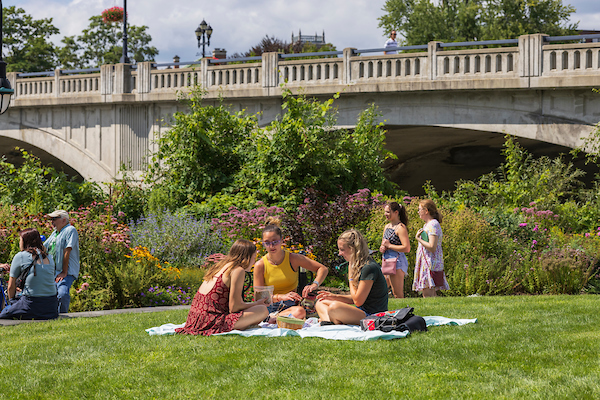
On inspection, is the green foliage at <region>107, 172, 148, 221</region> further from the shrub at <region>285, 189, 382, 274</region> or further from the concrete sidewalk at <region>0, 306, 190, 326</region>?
the concrete sidewalk at <region>0, 306, 190, 326</region>

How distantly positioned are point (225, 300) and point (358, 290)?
1.22 m

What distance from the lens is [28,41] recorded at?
45.8m

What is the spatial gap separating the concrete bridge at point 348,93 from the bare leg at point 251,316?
9.97 m

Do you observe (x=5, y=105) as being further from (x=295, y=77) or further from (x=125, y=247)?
(x=295, y=77)

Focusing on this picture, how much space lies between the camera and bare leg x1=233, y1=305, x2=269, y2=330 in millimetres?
5984

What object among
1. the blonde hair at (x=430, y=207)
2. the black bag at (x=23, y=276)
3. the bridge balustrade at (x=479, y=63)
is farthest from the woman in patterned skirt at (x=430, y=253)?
the bridge balustrade at (x=479, y=63)

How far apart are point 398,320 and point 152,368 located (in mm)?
2196

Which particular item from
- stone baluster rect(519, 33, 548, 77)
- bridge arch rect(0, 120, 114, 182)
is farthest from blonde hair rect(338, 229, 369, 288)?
bridge arch rect(0, 120, 114, 182)

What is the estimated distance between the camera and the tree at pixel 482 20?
36469 millimetres

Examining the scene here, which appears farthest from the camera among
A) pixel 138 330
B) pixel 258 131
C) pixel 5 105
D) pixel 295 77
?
pixel 295 77

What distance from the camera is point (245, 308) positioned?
605cm

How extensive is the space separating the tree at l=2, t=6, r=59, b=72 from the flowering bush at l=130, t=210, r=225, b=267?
3683cm

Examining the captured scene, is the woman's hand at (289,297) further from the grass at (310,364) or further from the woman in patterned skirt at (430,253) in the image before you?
the woman in patterned skirt at (430,253)

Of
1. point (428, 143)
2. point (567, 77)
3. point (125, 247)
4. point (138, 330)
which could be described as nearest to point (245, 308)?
point (138, 330)
